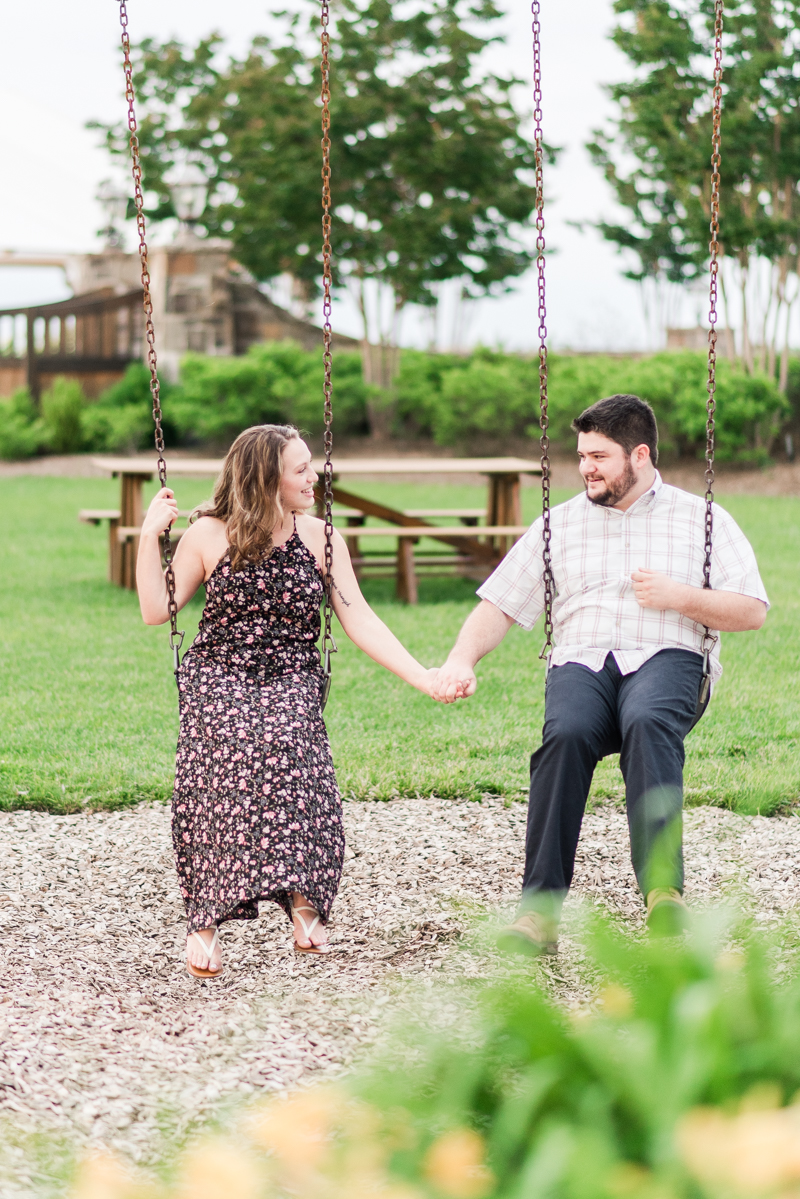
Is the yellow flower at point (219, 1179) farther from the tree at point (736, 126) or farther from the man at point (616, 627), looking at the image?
the tree at point (736, 126)

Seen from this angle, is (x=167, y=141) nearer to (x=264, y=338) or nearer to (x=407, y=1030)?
(x=264, y=338)

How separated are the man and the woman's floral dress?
0.41m

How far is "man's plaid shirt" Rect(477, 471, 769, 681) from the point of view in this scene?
340cm

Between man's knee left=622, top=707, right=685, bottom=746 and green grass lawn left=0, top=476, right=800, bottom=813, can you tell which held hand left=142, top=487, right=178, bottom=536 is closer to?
man's knee left=622, top=707, right=685, bottom=746

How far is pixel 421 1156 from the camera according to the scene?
1.20 metres

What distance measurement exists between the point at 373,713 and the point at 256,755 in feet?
8.97

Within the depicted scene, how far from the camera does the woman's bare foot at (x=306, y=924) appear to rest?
299 centimetres

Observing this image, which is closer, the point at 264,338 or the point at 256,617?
the point at 256,617

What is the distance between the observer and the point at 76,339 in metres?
22.8

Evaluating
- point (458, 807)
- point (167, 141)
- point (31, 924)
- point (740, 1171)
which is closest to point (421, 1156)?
point (740, 1171)

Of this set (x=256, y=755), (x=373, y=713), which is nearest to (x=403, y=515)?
(x=373, y=713)

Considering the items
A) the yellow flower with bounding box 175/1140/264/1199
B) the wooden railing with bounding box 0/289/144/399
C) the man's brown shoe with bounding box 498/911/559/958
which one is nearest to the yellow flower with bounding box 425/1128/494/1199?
the yellow flower with bounding box 175/1140/264/1199

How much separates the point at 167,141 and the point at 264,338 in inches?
249

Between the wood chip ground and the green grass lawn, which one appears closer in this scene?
the wood chip ground
